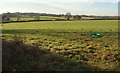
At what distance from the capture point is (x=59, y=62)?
49.1 feet

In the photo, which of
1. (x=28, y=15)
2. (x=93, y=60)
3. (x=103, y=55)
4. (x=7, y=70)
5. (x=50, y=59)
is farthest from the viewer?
(x=28, y=15)

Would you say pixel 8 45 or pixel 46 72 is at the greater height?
pixel 8 45

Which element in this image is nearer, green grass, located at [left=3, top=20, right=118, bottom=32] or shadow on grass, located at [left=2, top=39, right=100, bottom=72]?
shadow on grass, located at [left=2, top=39, right=100, bottom=72]

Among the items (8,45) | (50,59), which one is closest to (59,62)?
(50,59)

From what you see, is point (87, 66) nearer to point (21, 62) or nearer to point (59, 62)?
point (59, 62)

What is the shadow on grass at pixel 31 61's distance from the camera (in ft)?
44.8

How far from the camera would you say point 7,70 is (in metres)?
12.9

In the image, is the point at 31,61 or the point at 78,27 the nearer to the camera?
the point at 31,61

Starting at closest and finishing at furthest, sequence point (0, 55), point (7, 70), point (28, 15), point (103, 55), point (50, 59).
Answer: point (7, 70)
point (0, 55)
point (50, 59)
point (103, 55)
point (28, 15)

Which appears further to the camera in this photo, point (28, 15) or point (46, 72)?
point (28, 15)

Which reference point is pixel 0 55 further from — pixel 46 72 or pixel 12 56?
pixel 46 72

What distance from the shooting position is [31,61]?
14711 millimetres

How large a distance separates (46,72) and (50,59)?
6.68ft

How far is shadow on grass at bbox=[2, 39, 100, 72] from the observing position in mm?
13648
